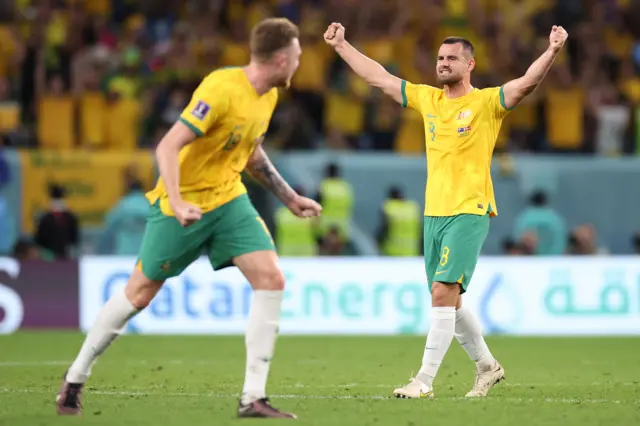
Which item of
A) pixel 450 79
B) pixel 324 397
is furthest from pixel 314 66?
pixel 324 397

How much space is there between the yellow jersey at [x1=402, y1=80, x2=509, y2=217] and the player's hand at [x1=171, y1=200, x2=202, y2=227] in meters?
2.16

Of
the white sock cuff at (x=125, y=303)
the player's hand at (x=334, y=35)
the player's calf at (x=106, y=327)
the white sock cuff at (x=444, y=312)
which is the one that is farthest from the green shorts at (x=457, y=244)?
the white sock cuff at (x=125, y=303)

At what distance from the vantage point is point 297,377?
420 inches

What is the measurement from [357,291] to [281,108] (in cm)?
422

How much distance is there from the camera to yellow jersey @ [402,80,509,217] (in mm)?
8711

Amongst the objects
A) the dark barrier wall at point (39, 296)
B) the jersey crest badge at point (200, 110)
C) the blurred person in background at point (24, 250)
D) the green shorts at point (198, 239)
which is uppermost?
the jersey crest badge at point (200, 110)

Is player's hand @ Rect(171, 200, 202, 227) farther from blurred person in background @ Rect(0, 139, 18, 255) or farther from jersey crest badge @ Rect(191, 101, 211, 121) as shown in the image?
blurred person in background @ Rect(0, 139, 18, 255)

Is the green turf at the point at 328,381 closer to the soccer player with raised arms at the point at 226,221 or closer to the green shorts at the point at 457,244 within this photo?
the soccer player with raised arms at the point at 226,221

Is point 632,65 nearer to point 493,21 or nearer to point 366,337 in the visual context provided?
point 493,21

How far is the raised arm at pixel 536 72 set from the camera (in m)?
8.46

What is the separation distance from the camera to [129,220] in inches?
693

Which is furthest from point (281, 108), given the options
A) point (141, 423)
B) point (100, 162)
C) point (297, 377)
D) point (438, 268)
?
point (141, 423)

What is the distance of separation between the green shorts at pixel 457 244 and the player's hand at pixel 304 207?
1060mm

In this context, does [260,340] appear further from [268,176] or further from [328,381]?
[328,381]
